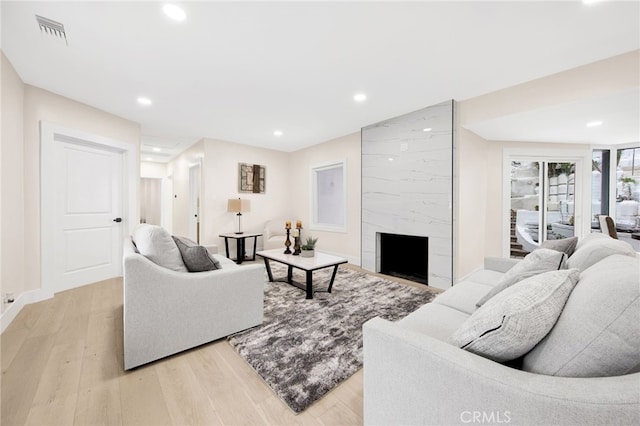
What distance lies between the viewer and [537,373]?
78cm

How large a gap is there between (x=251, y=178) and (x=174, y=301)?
3.99m

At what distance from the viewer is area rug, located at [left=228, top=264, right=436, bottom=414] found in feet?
5.14

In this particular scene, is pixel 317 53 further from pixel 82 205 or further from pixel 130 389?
pixel 82 205

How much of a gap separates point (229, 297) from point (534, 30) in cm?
321

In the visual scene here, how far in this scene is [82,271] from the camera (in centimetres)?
333

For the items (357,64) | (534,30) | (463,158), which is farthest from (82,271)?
(534,30)

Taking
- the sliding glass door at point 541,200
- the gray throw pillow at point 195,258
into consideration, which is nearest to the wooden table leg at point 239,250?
the gray throw pillow at point 195,258

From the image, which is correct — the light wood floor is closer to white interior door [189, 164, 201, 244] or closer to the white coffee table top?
the white coffee table top

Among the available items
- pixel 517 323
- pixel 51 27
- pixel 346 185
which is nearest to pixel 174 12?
pixel 51 27

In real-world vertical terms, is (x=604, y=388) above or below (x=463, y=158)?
below

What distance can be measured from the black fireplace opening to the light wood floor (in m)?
2.44

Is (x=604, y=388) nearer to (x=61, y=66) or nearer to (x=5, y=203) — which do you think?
(x=5, y=203)

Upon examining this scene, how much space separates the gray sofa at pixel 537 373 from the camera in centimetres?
63

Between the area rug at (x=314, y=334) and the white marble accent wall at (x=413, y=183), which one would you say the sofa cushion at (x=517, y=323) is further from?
the white marble accent wall at (x=413, y=183)
